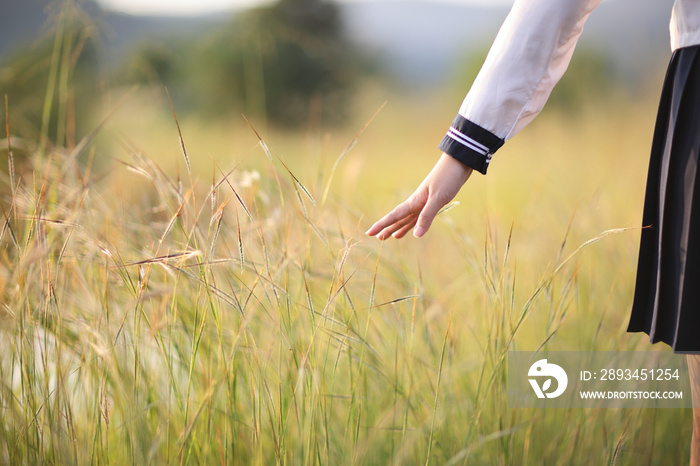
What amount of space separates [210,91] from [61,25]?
9096mm

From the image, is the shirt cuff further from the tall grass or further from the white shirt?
the tall grass

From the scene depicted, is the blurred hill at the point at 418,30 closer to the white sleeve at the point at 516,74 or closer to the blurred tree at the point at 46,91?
the blurred tree at the point at 46,91

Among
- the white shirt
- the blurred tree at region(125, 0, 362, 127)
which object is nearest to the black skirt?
the white shirt

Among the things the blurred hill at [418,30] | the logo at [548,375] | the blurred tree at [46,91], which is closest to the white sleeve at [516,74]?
the logo at [548,375]

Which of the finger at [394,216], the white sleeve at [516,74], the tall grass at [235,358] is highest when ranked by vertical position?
the white sleeve at [516,74]

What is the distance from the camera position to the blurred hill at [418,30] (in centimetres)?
290

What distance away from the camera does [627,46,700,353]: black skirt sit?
1.60 feet

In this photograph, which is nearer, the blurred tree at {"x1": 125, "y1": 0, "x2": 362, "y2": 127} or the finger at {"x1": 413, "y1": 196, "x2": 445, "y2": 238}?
the finger at {"x1": 413, "y1": 196, "x2": 445, "y2": 238}

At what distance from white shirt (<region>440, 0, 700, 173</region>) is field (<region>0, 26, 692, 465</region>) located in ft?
0.33

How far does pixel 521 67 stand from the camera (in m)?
0.49

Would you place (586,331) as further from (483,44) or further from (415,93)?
(415,93)

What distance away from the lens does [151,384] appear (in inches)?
25.4

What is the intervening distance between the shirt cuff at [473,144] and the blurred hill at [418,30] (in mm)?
731

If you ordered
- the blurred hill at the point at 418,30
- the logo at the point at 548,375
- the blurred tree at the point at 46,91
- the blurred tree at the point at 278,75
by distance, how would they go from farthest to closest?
the blurred tree at the point at 278,75 < the blurred hill at the point at 418,30 < the blurred tree at the point at 46,91 < the logo at the point at 548,375
